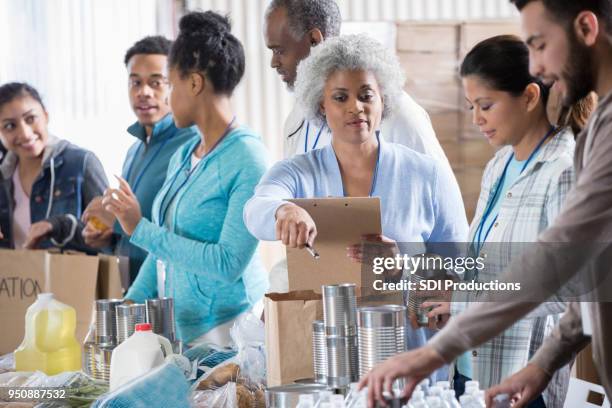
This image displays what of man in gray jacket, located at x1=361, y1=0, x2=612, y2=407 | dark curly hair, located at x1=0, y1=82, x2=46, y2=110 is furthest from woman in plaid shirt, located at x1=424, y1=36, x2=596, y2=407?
dark curly hair, located at x1=0, y1=82, x2=46, y2=110

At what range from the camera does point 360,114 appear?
6.17 feet

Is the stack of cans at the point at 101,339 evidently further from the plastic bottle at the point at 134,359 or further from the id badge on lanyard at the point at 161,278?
the id badge on lanyard at the point at 161,278

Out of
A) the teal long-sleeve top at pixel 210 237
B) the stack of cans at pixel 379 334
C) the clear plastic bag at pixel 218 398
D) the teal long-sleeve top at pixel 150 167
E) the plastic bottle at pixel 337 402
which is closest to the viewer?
the plastic bottle at pixel 337 402

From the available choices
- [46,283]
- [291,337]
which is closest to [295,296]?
[291,337]

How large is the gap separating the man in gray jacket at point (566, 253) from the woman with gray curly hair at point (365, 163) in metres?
0.51

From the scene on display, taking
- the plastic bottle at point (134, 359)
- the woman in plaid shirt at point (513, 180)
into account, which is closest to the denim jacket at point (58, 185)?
the plastic bottle at point (134, 359)

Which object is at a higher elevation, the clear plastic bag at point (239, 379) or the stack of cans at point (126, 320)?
the stack of cans at point (126, 320)

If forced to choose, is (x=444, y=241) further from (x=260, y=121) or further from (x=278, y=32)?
(x=260, y=121)

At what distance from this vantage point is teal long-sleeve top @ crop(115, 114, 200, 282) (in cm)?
272

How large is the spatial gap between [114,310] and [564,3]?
3.59 feet

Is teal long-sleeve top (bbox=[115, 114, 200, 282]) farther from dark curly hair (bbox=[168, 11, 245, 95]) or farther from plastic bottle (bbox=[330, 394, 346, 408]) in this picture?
plastic bottle (bbox=[330, 394, 346, 408])

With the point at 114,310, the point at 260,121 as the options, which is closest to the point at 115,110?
the point at 260,121

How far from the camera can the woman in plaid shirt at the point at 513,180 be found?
1.61 metres

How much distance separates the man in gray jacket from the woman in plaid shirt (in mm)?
246
